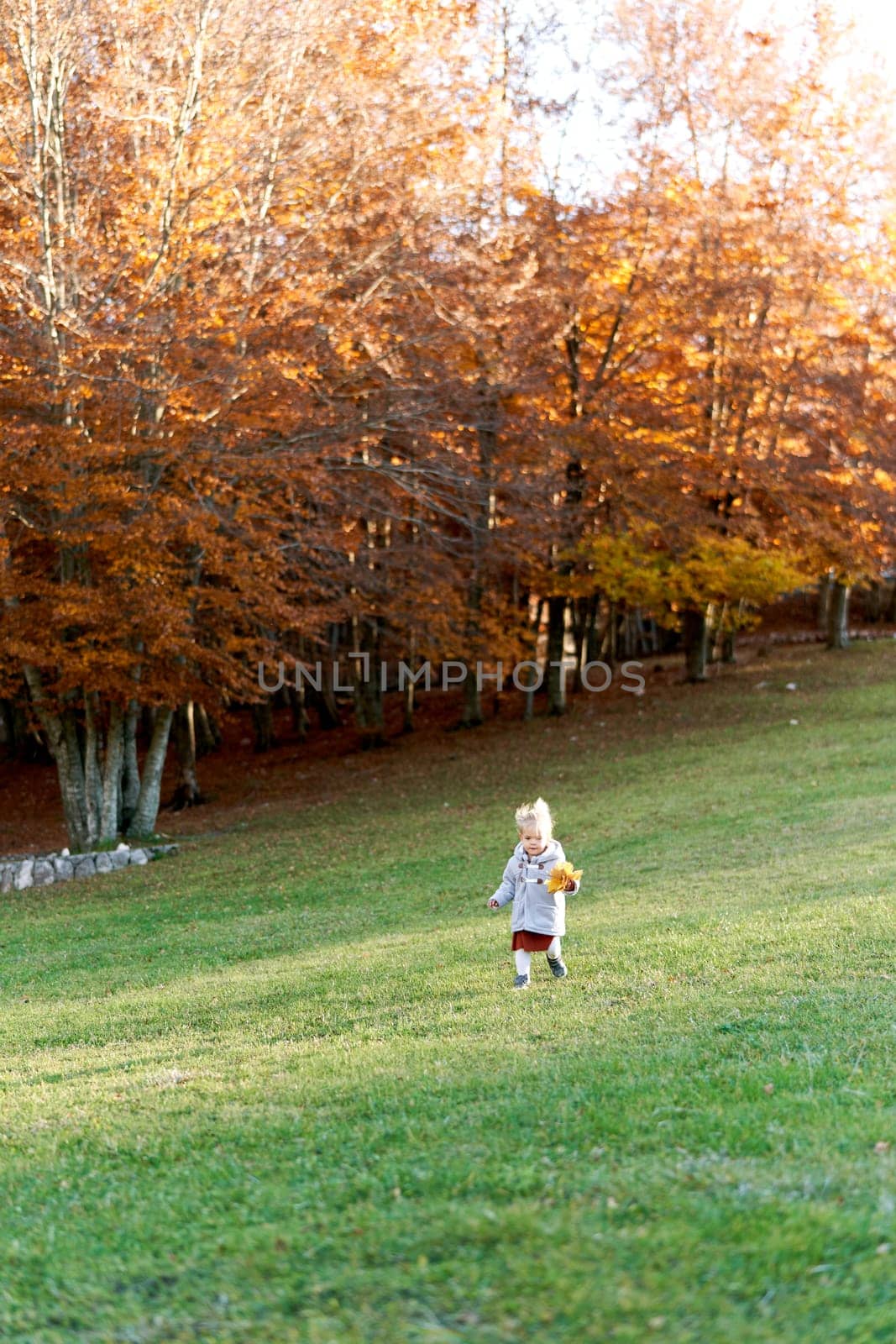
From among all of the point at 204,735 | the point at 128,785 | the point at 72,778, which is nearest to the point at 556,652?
the point at 128,785

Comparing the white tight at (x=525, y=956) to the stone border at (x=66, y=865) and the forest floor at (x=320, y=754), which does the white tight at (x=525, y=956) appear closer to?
the stone border at (x=66, y=865)

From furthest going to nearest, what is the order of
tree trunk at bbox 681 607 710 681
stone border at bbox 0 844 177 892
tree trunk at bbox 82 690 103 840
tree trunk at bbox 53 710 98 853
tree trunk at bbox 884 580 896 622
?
tree trunk at bbox 884 580 896 622, tree trunk at bbox 681 607 710 681, tree trunk at bbox 53 710 98 853, tree trunk at bbox 82 690 103 840, stone border at bbox 0 844 177 892

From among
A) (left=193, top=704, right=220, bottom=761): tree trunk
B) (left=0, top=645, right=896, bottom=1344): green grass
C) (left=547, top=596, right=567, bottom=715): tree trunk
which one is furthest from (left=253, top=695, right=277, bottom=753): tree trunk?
(left=0, top=645, right=896, bottom=1344): green grass

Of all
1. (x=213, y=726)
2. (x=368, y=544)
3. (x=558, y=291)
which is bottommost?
(x=213, y=726)

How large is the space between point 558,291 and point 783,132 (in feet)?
24.2

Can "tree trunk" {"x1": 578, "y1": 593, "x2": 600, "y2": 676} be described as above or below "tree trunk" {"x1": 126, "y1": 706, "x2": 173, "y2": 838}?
above

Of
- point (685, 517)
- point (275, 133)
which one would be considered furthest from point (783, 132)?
point (275, 133)

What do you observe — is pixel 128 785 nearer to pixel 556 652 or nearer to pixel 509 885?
pixel 556 652

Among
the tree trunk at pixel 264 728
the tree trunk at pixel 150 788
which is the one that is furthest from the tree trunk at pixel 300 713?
the tree trunk at pixel 150 788

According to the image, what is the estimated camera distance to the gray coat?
8.60 meters

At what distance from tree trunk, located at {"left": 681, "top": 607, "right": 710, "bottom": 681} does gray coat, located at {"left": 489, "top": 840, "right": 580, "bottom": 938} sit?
23069 mm

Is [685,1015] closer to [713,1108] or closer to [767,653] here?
[713,1108]

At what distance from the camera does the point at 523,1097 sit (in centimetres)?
594

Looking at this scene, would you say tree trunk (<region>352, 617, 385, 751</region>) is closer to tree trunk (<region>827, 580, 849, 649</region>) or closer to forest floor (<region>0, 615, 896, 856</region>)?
forest floor (<region>0, 615, 896, 856</region>)
